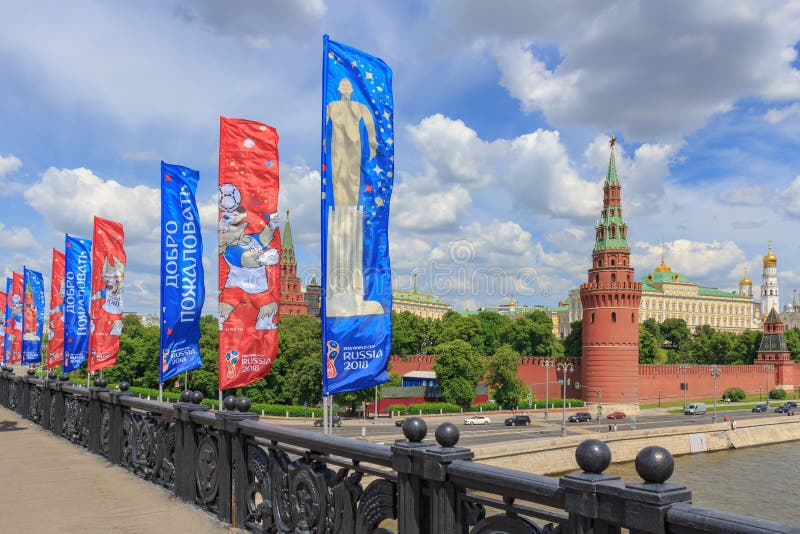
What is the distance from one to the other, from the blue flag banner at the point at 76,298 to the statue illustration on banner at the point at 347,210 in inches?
763

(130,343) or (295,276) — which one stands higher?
(295,276)

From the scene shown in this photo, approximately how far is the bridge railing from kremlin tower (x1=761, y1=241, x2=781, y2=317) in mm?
203209

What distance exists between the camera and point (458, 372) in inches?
2744

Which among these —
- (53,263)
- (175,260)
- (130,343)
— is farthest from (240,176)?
(130,343)

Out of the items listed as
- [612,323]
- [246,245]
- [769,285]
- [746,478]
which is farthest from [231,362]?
[769,285]

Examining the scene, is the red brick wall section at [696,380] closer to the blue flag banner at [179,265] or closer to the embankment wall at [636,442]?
the embankment wall at [636,442]

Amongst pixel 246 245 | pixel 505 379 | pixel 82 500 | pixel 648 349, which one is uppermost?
pixel 246 245

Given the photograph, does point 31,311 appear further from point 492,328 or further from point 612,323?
point 492,328

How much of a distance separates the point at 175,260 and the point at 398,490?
11234mm

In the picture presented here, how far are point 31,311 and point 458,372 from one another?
45.0m

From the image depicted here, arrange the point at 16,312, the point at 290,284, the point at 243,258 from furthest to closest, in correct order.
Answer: the point at 290,284, the point at 16,312, the point at 243,258

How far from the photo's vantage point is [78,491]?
8664 mm

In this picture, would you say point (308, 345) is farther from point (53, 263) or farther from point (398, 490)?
point (398, 490)

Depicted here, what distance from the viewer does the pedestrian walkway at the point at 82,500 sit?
7004 mm
